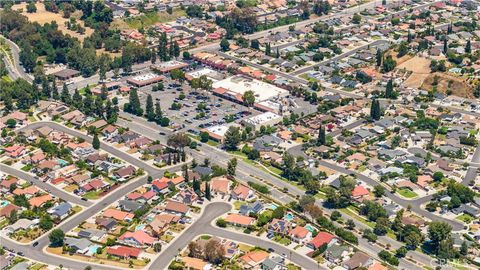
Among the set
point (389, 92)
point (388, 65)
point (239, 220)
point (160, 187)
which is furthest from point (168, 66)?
point (239, 220)

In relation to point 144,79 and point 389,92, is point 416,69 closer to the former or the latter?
point 389,92

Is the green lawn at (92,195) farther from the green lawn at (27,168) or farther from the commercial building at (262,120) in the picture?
the commercial building at (262,120)

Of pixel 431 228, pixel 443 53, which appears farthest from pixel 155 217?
pixel 443 53

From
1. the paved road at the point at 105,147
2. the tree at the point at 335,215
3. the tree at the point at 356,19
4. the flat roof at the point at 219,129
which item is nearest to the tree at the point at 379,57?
the tree at the point at 356,19

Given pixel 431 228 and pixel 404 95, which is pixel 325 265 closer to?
pixel 431 228

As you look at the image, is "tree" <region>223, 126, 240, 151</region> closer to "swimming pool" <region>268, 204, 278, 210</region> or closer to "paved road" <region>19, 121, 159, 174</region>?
"paved road" <region>19, 121, 159, 174</region>

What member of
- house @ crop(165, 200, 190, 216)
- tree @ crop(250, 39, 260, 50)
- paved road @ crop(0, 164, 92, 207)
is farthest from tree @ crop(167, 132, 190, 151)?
tree @ crop(250, 39, 260, 50)
